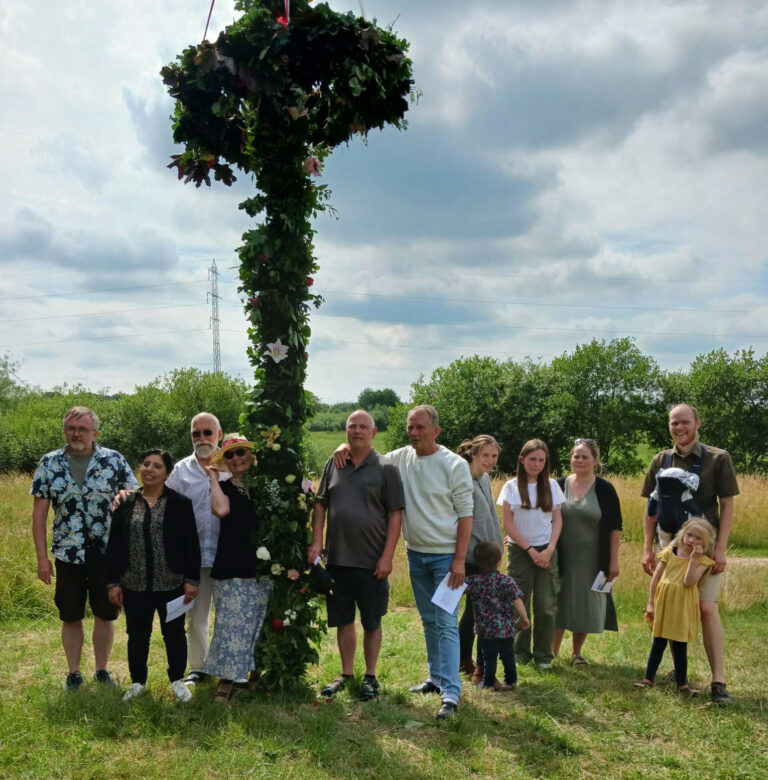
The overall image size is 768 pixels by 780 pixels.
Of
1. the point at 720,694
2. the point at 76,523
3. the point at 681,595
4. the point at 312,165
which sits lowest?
the point at 720,694

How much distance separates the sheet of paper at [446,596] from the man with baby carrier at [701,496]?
5.97 feet

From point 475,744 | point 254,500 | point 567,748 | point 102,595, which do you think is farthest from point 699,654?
point 102,595

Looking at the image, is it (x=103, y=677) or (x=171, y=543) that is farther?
(x=103, y=677)

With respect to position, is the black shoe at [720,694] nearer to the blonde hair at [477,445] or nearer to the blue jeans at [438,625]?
the blue jeans at [438,625]

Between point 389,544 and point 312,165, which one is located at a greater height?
point 312,165

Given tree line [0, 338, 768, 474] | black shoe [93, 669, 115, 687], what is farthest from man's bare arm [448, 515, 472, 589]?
tree line [0, 338, 768, 474]

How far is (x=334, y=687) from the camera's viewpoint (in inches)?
214

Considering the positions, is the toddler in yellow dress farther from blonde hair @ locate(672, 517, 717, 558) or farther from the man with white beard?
the man with white beard

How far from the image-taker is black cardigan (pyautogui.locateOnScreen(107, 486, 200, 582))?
5.29m

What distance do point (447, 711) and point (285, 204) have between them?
3.82 metres

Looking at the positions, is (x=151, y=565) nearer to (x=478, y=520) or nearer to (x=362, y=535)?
(x=362, y=535)

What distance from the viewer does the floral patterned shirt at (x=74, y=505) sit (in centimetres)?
557

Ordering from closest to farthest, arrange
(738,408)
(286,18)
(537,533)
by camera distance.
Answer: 1. (286,18)
2. (537,533)
3. (738,408)

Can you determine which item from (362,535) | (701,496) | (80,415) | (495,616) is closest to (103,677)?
(80,415)
